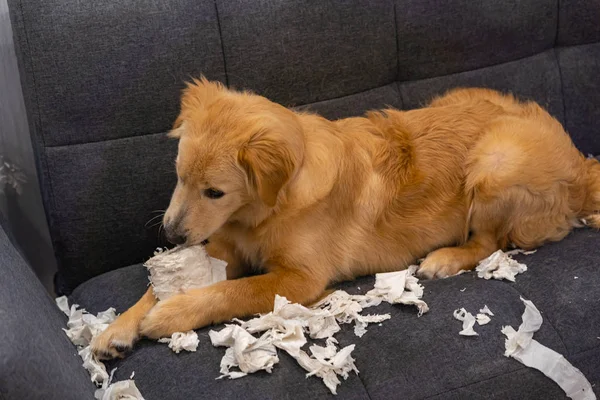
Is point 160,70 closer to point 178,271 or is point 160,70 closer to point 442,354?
point 178,271

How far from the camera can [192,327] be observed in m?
1.72

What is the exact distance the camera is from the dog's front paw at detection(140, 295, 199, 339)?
1.68 m

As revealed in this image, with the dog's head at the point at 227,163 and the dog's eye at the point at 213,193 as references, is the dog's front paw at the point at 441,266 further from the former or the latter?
the dog's eye at the point at 213,193

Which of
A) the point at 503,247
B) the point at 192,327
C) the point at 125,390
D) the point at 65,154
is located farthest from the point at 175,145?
the point at 503,247

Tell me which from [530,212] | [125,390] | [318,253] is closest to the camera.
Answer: [125,390]

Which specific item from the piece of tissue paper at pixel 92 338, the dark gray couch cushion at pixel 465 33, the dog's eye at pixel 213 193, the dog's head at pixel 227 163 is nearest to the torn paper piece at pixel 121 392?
the piece of tissue paper at pixel 92 338

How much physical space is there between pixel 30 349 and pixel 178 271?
0.60 metres

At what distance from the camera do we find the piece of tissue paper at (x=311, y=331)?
1.58 metres

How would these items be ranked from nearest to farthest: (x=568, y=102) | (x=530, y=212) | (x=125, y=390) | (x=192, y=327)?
(x=125, y=390) < (x=192, y=327) < (x=530, y=212) < (x=568, y=102)

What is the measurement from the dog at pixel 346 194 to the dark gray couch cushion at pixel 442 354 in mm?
133

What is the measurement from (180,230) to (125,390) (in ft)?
1.47

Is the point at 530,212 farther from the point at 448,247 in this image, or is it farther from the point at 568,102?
the point at 568,102

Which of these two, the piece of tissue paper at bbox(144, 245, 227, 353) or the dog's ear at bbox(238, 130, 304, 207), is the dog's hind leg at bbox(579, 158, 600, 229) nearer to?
the dog's ear at bbox(238, 130, 304, 207)

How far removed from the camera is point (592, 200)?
2.28 metres
